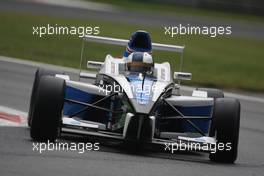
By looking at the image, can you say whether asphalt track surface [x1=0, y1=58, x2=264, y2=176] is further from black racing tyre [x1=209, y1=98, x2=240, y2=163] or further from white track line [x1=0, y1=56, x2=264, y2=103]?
white track line [x1=0, y1=56, x2=264, y2=103]

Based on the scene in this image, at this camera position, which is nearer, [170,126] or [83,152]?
[83,152]

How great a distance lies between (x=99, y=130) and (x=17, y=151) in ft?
4.38

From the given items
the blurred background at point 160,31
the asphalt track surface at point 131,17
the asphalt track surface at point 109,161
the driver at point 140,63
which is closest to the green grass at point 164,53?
the blurred background at point 160,31

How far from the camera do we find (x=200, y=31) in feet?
114

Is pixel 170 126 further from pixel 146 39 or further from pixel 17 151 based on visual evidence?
pixel 17 151

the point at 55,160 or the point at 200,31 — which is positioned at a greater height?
the point at 200,31

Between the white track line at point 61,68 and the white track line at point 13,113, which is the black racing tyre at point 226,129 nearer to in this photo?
the white track line at point 13,113

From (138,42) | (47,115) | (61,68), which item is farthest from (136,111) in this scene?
(61,68)

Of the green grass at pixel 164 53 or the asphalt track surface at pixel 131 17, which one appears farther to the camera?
the asphalt track surface at pixel 131 17

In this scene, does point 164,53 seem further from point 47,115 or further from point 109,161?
point 109,161

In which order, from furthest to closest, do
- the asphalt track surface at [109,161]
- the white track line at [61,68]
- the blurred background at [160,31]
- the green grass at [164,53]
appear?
the blurred background at [160,31] → the green grass at [164,53] → the white track line at [61,68] → the asphalt track surface at [109,161]

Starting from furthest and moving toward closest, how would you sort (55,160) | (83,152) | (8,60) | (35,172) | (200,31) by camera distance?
(200,31), (8,60), (83,152), (55,160), (35,172)

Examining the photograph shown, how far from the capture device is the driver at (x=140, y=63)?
38.7ft

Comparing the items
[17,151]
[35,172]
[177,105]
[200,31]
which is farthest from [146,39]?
[200,31]
